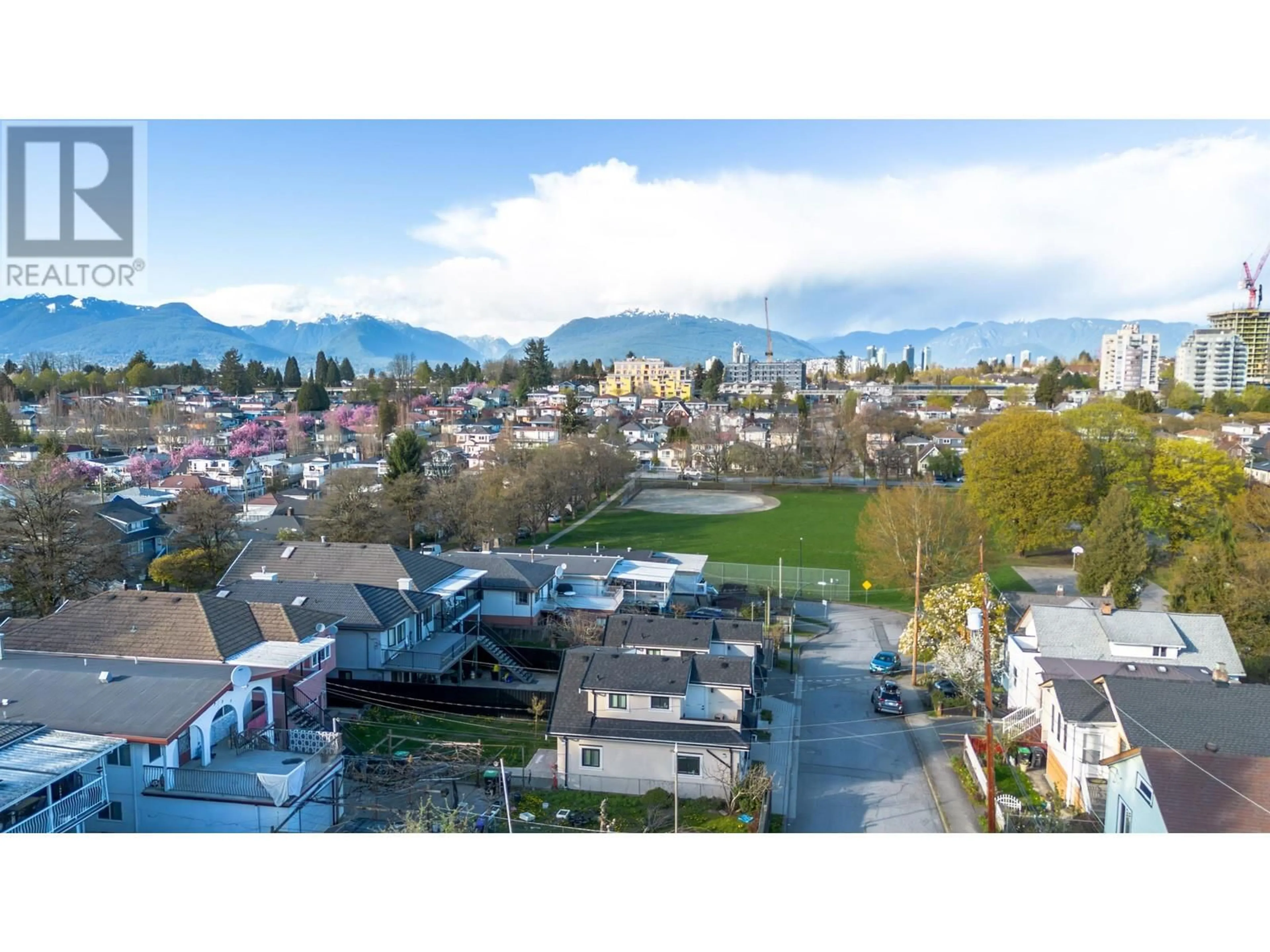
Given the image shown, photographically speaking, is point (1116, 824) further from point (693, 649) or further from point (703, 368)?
point (703, 368)

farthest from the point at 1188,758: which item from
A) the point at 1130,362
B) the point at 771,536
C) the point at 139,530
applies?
the point at 1130,362

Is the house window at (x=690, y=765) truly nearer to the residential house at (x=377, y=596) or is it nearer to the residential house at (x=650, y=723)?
the residential house at (x=650, y=723)

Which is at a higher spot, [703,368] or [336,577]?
[703,368]

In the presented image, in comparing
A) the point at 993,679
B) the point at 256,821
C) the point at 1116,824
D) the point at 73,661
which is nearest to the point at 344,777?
the point at 256,821

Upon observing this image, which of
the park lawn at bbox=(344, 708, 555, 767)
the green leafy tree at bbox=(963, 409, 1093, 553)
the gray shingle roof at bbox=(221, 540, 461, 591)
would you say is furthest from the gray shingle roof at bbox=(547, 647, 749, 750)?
the green leafy tree at bbox=(963, 409, 1093, 553)

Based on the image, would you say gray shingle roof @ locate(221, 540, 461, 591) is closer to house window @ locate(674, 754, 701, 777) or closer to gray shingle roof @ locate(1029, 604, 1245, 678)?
house window @ locate(674, 754, 701, 777)

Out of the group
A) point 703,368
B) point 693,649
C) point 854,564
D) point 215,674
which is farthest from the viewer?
point 703,368
